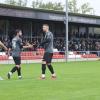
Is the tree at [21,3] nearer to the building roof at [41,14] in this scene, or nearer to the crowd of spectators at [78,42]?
the crowd of spectators at [78,42]

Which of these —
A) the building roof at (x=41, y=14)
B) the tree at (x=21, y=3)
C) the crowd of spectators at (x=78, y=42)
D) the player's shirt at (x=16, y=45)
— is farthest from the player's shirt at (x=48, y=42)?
the tree at (x=21, y=3)

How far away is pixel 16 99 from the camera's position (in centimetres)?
1126

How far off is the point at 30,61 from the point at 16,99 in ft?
93.7

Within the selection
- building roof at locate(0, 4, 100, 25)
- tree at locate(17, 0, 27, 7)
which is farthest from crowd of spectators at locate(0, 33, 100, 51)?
tree at locate(17, 0, 27, 7)

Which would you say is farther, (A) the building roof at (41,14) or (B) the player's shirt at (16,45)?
(A) the building roof at (41,14)

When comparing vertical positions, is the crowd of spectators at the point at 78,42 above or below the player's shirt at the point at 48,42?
below

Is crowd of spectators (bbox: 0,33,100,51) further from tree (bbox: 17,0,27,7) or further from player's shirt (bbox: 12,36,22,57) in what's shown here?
player's shirt (bbox: 12,36,22,57)

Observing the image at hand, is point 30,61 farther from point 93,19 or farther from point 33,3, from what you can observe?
point 33,3

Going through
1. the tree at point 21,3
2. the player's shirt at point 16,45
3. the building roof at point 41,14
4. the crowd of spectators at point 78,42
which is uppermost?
the tree at point 21,3

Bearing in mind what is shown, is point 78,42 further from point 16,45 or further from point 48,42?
point 48,42

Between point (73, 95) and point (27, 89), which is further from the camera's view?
point (27, 89)

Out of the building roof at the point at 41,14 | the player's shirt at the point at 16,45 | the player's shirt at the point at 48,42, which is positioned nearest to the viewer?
the player's shirt at the point at 48,42

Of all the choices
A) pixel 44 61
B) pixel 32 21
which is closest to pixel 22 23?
pixel 32 21

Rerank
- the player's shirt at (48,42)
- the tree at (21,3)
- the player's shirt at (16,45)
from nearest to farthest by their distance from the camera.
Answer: the player's shirt at (48,42) < the player's shirt at (16,45) < the tree at (21,3)
